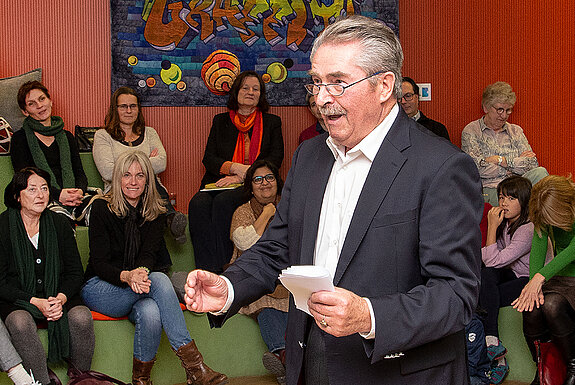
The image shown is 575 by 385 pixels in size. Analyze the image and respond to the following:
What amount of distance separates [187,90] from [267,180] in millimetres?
1559

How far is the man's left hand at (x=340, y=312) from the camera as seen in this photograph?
56.2 inches

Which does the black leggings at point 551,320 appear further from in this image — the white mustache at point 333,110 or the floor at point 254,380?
the white mustache at point 333,110

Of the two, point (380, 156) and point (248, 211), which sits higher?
point (380, 156)

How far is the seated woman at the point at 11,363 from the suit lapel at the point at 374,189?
2415mm

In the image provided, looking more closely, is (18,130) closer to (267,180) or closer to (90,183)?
(90,183)

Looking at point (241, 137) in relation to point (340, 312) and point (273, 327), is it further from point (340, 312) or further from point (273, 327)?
point (340, 312)

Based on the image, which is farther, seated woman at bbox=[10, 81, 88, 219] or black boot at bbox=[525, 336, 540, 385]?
seated woman at bbox=[10, 81, 88, 219]

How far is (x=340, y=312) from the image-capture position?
4.67ft

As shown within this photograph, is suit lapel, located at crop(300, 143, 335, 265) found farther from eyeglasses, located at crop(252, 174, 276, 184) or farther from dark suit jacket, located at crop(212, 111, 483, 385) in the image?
eyeglasses, located at crop(252, 174, 276, 184)

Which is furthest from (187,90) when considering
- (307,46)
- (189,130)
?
(307,46)

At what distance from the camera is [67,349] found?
3762 mm

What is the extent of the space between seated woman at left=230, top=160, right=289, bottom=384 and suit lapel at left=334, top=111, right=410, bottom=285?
8.41 ft

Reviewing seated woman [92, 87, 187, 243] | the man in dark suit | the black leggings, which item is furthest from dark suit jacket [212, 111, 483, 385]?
seated woman [92, 87, 187, 243]

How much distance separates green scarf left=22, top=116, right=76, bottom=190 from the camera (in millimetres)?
4832
